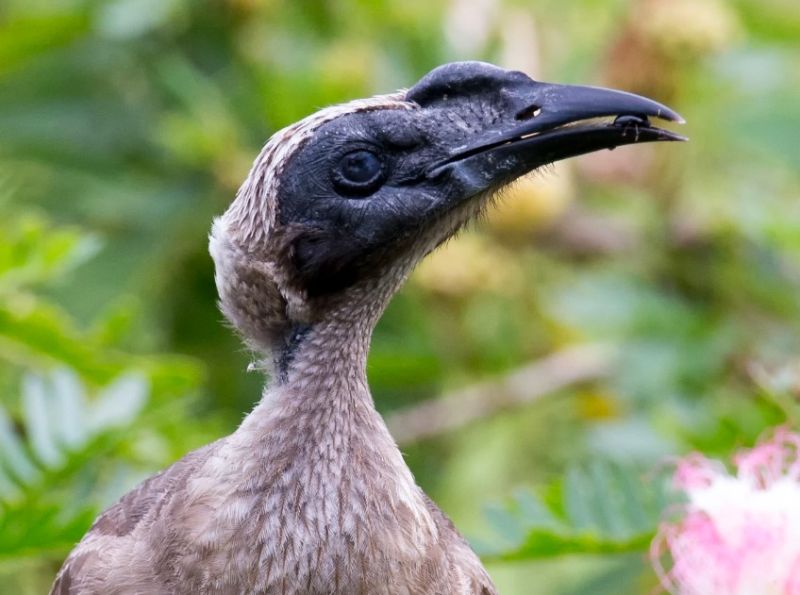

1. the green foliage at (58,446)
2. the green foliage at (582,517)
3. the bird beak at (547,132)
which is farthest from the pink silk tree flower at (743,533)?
the green foliage at (58,446)

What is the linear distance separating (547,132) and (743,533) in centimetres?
63

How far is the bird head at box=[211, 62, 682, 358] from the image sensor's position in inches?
77.5

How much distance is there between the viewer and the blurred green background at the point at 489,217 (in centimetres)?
334

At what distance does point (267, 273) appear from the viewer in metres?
2.02

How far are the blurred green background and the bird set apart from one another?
34.3 inches

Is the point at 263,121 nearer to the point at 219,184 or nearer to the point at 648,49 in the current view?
the point at 219,184

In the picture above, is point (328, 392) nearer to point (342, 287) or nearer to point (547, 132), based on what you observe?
point (342, 287)

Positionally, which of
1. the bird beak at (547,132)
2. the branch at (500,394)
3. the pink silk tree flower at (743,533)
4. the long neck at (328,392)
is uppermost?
the branch at (500,394)

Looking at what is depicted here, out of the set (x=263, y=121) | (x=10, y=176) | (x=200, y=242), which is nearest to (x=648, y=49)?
(x=263, y=121)

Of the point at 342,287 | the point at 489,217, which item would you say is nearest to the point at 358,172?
the point at 342,287

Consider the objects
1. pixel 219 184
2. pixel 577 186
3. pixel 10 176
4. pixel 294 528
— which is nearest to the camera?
pixel 294 528

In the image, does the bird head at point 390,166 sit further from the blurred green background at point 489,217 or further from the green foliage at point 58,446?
the blurred green background at point 489,217

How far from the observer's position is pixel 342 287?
2031 mm

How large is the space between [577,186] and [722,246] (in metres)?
0.63
